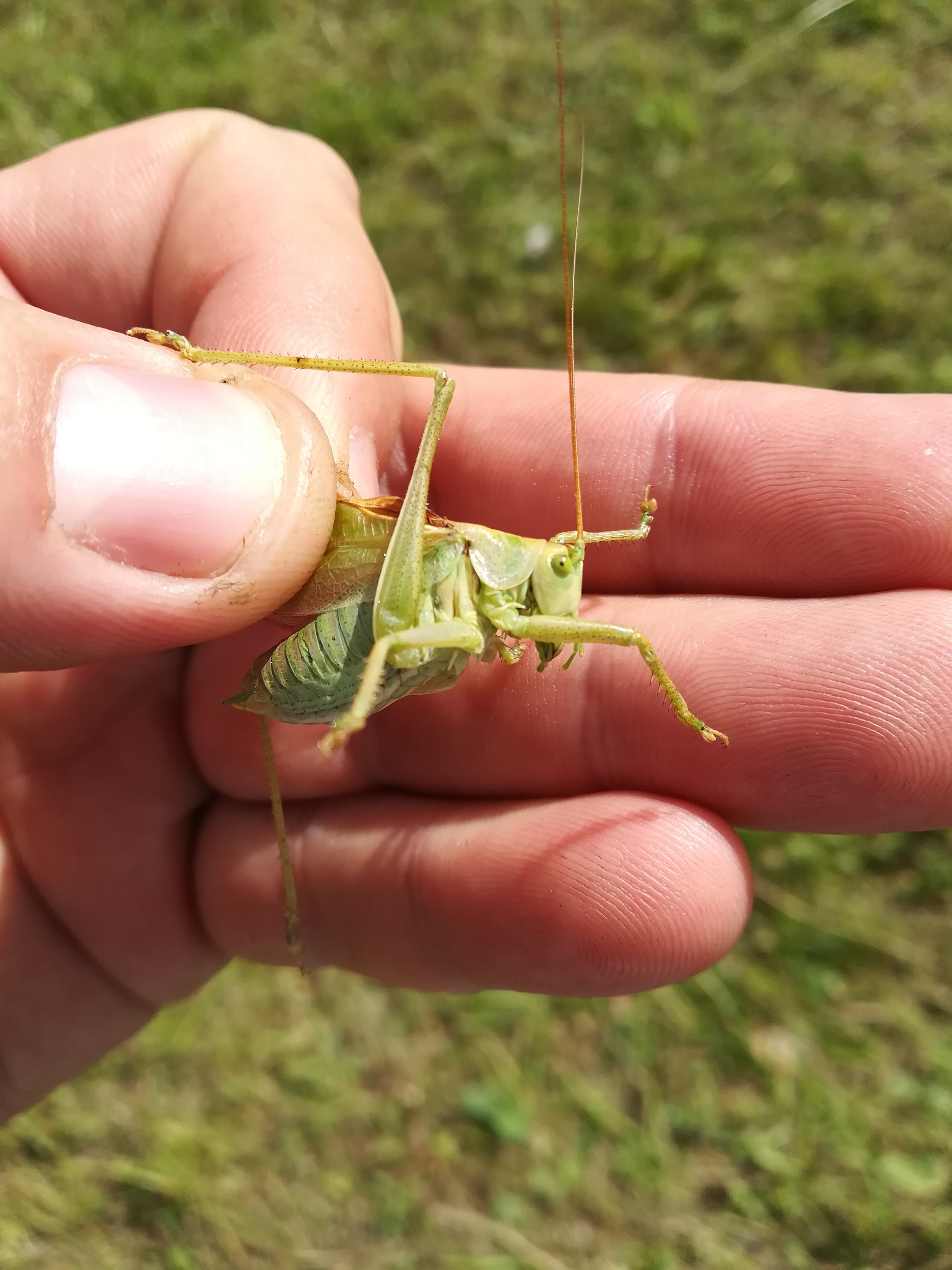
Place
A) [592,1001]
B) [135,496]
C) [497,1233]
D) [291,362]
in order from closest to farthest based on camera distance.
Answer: [135,496], [291,362], [497,1233], [592,1001]

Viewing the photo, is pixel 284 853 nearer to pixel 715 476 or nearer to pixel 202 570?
pixel 202 570

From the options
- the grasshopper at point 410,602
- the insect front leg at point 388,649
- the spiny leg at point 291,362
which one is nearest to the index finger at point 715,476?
the grasshopper at point 410,602

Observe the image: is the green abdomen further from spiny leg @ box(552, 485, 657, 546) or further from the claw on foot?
the claw on foot

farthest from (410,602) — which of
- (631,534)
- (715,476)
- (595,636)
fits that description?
(715,476)

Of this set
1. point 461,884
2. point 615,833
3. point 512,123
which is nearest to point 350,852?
point 461,884

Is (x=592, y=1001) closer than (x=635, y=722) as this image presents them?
No
